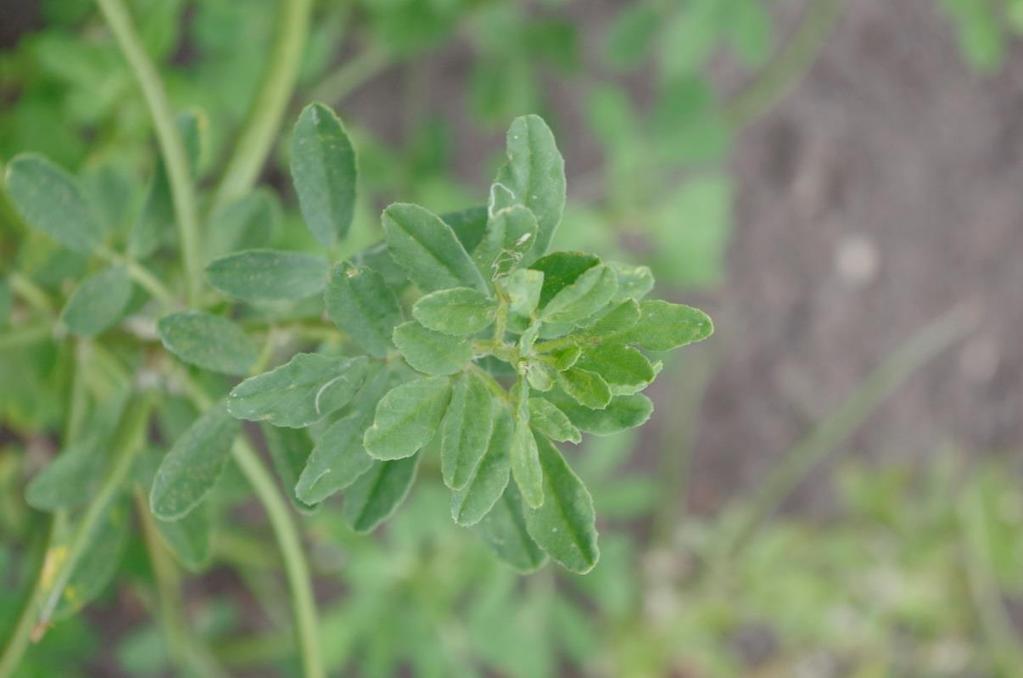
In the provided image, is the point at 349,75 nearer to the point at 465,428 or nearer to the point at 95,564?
the point at 95,564

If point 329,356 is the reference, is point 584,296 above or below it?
above

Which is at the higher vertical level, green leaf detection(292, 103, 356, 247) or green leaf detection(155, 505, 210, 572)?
green leaf detection(292, 103, 356, 247)

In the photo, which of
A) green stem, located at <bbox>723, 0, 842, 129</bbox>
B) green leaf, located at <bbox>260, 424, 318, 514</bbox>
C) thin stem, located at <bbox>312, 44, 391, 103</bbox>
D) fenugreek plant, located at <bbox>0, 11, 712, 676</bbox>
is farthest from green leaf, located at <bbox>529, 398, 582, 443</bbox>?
green stem, located at <bbox>723, 0, 842, 129</bbox>

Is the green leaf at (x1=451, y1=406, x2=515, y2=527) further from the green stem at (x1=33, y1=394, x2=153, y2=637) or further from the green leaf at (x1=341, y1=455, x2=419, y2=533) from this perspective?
the green stem at (x1=33, y1=394, x2=153, y2=637)

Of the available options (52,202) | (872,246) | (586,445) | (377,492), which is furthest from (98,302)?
(872,246)

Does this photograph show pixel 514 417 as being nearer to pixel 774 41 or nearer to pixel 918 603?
pixel 774 41
